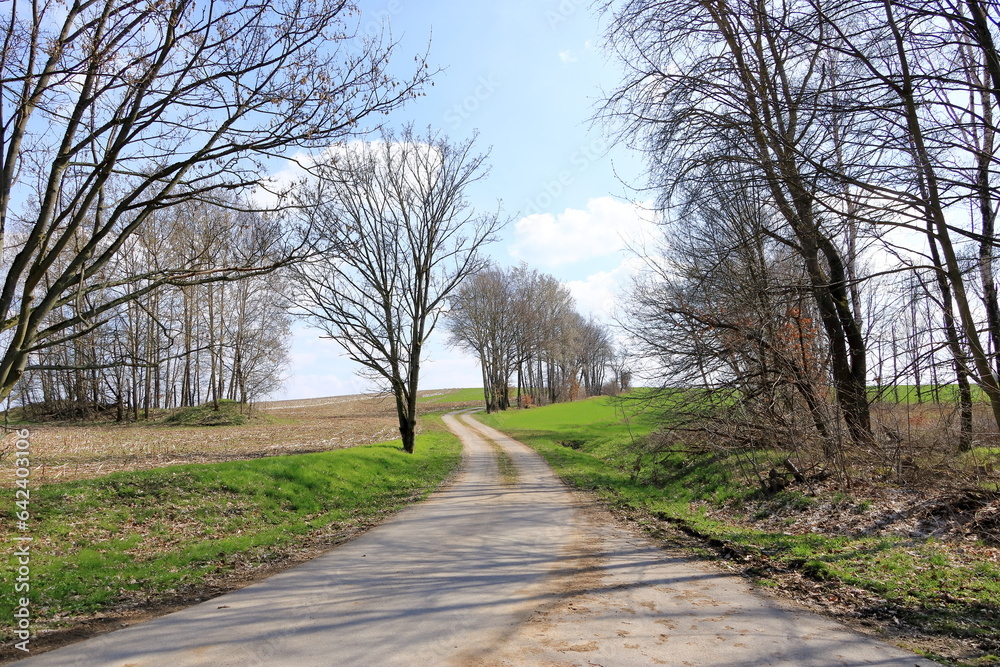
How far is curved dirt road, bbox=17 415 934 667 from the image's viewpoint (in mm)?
4184

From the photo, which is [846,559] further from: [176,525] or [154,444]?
[154,444]

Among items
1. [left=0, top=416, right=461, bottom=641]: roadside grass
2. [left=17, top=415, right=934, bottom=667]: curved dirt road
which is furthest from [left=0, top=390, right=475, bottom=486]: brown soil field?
[left=17, top=415, right=934, bottom=667]: curved dirt road

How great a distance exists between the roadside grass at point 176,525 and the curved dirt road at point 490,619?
1.14 metres

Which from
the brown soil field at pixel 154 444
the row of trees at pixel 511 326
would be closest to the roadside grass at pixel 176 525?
the brown soil field at pixel 154 444

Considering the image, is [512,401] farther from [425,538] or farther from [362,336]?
[425,538]

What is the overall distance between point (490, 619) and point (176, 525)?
682 cm

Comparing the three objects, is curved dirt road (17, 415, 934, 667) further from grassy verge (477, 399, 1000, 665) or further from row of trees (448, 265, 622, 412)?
row of trees (448, 265, 622, 412)

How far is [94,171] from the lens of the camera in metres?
6.51

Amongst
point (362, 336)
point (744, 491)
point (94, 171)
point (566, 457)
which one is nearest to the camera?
point (94, 171)

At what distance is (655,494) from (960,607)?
8.49m

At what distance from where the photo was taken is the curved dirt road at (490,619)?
4.18 m

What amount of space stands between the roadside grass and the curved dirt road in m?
1.14

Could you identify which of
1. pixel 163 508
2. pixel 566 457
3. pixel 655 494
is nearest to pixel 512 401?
pixel 566 457

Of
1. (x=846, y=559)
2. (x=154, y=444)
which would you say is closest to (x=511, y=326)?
(x=154, y=444)
